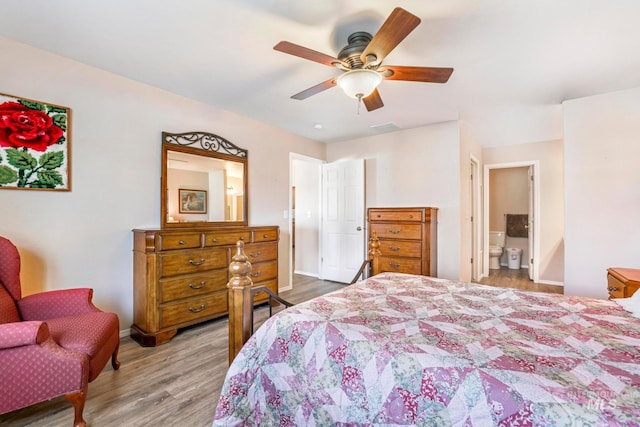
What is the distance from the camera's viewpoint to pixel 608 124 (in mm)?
2850

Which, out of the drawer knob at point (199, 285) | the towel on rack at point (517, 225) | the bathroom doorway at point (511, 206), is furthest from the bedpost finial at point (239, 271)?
the towel on rack at point (517, 225)

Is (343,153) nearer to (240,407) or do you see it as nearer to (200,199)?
(200,199)

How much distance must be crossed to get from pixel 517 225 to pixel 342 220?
400cm

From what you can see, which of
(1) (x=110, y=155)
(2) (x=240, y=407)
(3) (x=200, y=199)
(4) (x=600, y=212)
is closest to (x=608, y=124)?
(4) (x=600, y=212)

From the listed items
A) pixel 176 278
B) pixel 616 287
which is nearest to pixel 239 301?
pixel 176 278

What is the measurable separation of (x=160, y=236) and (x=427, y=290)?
2278mm

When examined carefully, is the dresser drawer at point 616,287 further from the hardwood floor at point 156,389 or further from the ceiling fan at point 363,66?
the hardwood floor at point 156,389

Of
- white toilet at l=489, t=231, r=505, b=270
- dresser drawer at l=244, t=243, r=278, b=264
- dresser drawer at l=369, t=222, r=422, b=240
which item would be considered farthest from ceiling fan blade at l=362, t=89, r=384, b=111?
white toilet at l=489, t=231, r=505, b=270

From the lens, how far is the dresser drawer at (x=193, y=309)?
104 inches

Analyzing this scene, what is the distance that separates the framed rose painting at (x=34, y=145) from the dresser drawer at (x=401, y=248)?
3.46 m

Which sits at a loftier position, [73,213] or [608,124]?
[608,124]

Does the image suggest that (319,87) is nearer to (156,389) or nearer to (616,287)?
(156,389)

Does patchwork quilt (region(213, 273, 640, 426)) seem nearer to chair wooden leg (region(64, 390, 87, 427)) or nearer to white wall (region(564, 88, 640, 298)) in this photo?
chair wooden leg (region(64, 390, 87, 427))

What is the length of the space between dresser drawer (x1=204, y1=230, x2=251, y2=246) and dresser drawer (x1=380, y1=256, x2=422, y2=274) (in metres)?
1.86
